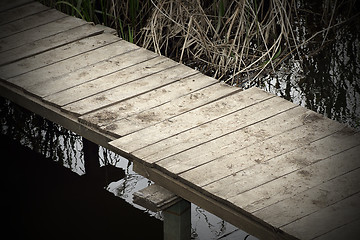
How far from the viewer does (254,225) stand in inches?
142

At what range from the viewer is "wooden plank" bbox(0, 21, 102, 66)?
4.93 metres

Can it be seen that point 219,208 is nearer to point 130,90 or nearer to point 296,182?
point 296,182

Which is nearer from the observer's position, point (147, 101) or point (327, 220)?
point (327, 220)

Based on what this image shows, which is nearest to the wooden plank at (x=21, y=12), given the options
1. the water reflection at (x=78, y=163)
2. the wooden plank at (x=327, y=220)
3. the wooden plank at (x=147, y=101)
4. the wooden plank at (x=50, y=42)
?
the wooden plank at (x=50, y=42)

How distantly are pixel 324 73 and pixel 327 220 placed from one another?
2.40m

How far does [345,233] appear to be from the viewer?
11.4 ft

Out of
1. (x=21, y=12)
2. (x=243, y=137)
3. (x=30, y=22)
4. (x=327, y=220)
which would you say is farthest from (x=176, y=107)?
(x=21, y=12)

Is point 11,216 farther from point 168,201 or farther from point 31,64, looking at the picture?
point 168,201

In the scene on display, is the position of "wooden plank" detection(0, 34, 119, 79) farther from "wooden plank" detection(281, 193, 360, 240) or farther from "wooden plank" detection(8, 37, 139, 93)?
"wooden plank" detection(281, 193, 360, 240)

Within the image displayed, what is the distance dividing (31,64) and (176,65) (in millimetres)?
796

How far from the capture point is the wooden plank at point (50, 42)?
493cm

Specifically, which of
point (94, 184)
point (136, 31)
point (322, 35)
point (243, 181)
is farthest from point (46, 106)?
point (322, 35)

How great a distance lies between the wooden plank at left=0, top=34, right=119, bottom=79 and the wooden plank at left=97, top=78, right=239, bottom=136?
0.69m

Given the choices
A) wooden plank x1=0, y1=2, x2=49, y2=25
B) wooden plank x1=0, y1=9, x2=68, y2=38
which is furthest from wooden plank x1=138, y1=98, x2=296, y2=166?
wooden plank x1=0, y1=2, x2=49, y2=25
